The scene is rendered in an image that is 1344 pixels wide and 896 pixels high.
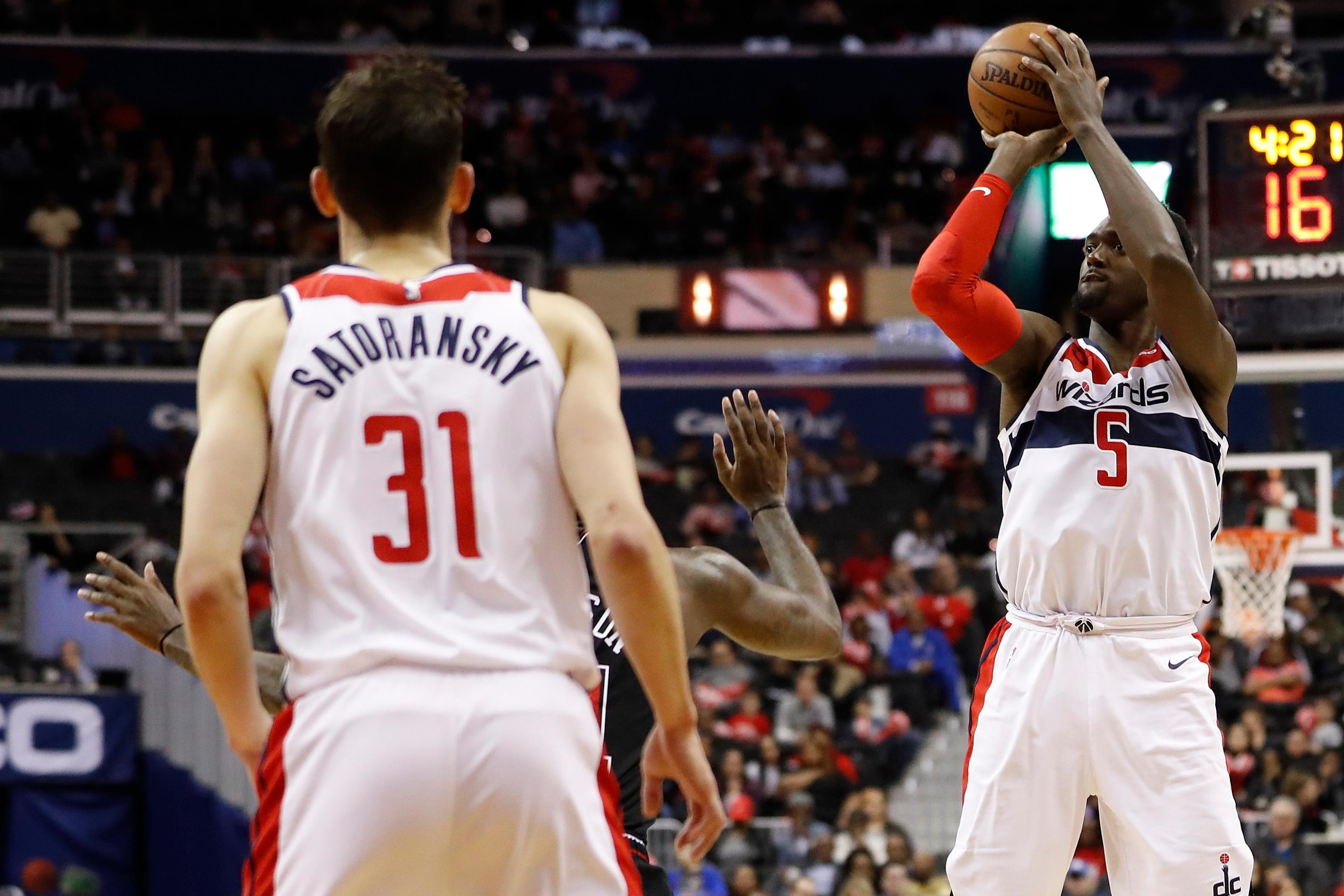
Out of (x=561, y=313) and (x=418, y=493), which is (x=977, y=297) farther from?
(x=418, y=493)

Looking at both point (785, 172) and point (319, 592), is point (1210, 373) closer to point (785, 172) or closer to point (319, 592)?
point (319, 592)

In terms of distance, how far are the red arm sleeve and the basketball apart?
1.06 ft

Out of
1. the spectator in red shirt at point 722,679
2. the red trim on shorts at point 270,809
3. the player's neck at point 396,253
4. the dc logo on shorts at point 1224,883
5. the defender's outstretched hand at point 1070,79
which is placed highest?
the defender's outstretched hand at point 1070,79

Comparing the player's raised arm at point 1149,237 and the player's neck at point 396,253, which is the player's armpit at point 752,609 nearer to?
the player's neck at point 396,253

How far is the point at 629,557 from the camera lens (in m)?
2.92

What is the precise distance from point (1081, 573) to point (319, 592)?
2529mm

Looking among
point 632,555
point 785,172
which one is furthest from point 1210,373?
point 785,172

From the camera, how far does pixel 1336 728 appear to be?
1379cm

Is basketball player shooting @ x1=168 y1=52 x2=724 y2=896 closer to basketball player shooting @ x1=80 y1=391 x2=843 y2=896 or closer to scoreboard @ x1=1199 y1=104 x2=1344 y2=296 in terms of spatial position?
basketball player shooting @ x1=80 y1=391 x2=843 y2=896

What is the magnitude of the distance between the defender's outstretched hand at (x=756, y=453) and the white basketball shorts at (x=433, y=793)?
143cm

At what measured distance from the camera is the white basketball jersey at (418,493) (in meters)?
2.99

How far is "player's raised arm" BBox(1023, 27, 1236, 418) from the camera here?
4723 millimetres

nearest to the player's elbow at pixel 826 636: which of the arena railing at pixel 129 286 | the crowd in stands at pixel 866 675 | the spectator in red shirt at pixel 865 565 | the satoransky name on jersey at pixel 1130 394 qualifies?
the satoransky name on jersey at pixel 1130 394

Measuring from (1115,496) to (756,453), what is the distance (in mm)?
1151
